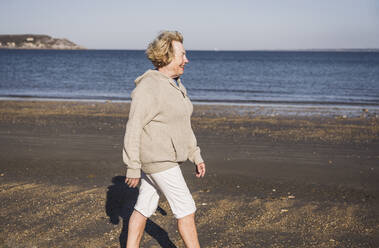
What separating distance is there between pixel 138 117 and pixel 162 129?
214mm

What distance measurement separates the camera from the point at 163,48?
2836 mm

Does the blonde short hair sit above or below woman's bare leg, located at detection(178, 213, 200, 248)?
above

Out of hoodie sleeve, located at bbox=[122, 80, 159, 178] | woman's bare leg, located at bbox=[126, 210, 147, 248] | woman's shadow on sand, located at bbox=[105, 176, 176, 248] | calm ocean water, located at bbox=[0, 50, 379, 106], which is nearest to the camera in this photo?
hoodie sleeve, located at bbox=[122, 80, 159, 178]

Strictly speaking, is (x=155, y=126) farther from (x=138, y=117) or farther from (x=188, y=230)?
(x=188, y=230)

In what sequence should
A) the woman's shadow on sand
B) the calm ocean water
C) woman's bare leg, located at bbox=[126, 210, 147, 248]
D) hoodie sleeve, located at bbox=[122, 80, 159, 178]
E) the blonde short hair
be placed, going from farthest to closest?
1. the calm ocean water
2. the woman's shadow on sand
3. woman's bare leg, located at bbox=[126, 210, 147, 248]
4. the blonde short hair
5. hoodie sleeve, located at bbox=[122, 80, 159, 178]

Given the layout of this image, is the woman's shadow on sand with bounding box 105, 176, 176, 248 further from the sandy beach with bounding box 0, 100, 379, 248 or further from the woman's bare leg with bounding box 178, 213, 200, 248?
the woman's bare leg with bounding box 178, 213, 200, 248

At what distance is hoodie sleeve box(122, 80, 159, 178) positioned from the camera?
2.70m

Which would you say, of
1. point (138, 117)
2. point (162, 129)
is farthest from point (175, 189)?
point (138, 117)

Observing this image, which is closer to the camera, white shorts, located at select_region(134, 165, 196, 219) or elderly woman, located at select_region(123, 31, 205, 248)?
elderly woman, located at select_region(123, 31, 205, 248)

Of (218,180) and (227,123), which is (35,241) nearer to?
(218,180)

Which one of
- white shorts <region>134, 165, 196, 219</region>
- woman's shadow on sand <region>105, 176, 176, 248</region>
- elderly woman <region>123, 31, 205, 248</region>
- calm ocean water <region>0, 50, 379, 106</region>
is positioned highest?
elderly woman <region>123, 31, 205, 248</region>

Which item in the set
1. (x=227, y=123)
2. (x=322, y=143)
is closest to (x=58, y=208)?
(x=322, y=143)

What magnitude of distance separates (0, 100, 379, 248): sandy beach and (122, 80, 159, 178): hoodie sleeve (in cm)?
141

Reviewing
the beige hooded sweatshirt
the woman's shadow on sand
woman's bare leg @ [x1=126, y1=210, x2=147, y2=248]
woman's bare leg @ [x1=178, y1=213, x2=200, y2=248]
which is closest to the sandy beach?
the woman's shadow on sand
